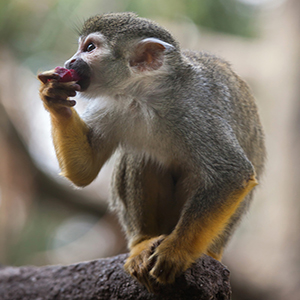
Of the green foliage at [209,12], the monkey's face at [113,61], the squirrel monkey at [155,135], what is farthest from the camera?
the green foliage at [209,12]

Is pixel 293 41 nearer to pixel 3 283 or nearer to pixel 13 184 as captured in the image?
pixel 13 184

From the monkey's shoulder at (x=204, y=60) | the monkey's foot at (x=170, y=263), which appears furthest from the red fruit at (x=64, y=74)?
the monkey's foot at (x=170, y=263)

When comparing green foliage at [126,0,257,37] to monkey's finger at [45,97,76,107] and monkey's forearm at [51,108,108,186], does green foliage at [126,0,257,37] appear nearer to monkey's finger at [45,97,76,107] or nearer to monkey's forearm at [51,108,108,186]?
monkey's forearm at [51,108,108,186]

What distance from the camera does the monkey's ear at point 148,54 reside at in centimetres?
267

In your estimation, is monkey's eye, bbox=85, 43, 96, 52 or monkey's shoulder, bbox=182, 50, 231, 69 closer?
monkey's eye, bbox=85, 43, 96, 52

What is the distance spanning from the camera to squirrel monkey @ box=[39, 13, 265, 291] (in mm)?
2543

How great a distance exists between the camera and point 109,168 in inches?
225

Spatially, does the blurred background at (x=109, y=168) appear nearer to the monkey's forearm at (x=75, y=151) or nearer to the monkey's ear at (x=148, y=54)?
the monkey's forearm at (x=75, y=151)

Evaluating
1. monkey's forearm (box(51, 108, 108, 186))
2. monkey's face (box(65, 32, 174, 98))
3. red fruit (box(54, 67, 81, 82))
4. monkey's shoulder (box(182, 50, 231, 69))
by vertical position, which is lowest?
monkey's forearm (box(51, 108, 108, 186))

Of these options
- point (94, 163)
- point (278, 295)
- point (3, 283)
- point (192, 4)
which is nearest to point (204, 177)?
point (94, 163)

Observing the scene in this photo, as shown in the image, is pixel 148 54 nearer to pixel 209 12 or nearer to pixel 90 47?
pixel 90 47

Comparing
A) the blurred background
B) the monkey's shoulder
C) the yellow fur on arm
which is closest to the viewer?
the yellow fur on arm

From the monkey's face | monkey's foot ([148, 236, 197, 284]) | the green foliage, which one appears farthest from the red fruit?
the green foliage

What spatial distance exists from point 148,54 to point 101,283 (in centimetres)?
173
